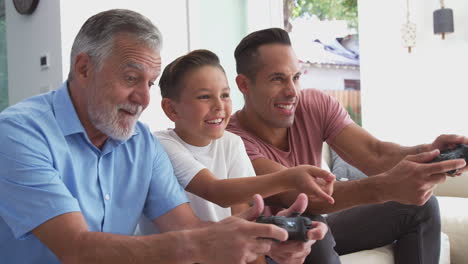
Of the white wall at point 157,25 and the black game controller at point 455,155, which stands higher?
the white wall at point 157,25

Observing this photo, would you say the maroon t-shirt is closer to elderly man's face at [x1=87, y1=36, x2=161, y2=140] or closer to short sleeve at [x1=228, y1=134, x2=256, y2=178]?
short sleeve at [x1=228, y1=134, x2=256, y2=178]

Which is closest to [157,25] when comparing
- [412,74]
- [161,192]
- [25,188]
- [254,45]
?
[412,74]

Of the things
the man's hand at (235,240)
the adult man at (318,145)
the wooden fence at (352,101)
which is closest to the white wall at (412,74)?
the wooden fence at (352,101)

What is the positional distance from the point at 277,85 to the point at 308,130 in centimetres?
22

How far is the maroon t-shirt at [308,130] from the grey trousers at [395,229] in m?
0.26

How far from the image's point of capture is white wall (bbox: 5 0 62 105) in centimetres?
370

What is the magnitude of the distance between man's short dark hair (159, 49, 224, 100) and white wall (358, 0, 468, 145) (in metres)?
2.85

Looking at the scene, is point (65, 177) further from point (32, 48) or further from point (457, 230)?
point (32, 48)

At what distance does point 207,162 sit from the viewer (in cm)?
172

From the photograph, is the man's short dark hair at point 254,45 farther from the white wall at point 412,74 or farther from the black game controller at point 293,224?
the white wall at point 412,74

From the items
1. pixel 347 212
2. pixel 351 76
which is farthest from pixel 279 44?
pixel 351 76

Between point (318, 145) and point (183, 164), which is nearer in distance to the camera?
point (183, 164)

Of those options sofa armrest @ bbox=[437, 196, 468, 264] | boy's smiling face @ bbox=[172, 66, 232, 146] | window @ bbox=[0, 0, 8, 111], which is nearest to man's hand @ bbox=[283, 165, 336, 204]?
boy's smiling face @ bbox=[172, 66, 232, 146]

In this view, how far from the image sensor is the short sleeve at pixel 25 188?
1153 mm
